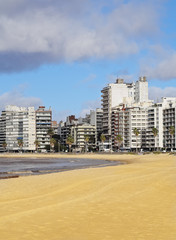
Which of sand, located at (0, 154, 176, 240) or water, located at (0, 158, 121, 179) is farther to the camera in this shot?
water, located at (0, 158, 121, 179)

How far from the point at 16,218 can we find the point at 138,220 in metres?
4.17

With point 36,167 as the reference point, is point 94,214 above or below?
above

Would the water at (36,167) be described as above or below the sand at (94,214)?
below

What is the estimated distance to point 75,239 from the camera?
11.2 m

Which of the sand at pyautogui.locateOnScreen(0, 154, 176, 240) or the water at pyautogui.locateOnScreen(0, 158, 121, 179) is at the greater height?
the sand at pyautogui.locateOnScreen(0, 154, 176, 240)

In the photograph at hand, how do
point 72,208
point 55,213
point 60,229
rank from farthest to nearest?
point 72,208, point 55,213, point 60,229

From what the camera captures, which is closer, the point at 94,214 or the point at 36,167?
the point at 94,214

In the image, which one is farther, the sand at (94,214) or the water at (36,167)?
the water at (36,167)

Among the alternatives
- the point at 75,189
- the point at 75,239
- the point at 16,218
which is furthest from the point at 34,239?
the point at 75,189

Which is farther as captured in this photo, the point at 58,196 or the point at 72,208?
the point at 58,196

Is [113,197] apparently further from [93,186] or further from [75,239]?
[75,239]

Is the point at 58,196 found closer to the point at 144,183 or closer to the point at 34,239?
the point at 144,183

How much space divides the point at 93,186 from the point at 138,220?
10.7 metres

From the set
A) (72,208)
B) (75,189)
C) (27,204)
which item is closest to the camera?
(72,208)
